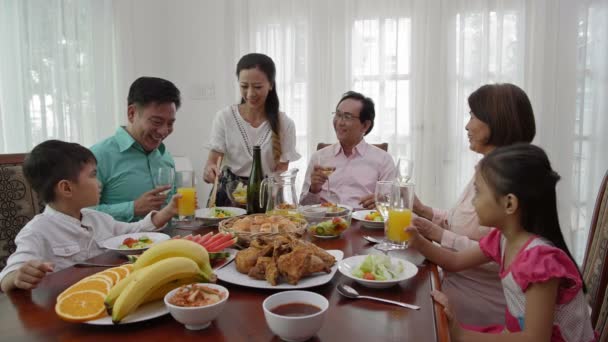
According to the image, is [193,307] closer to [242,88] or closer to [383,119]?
[242,88]

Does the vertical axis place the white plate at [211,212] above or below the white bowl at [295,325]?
below

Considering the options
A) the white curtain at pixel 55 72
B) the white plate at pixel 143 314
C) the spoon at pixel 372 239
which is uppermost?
the white curtain at pixel 55 72

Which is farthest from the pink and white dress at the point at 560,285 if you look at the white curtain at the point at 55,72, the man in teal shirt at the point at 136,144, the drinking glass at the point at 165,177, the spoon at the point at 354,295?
the white curtain at the point at 55,72

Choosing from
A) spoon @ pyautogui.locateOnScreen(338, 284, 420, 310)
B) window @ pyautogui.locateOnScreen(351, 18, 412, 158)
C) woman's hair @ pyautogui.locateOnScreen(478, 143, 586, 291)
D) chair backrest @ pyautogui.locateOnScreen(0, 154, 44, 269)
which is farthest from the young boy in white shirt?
window @ pyautogui.locateOnScreen(351, 18, 412, 158)

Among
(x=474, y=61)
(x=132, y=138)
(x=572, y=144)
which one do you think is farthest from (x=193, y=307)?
(x=572, y=144)

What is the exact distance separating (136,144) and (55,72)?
1443mm

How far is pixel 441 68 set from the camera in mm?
3498

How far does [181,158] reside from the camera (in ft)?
13.2

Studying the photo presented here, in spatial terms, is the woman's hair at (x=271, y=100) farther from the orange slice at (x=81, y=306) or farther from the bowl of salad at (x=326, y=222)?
the orange slice at (x=81, y=306)

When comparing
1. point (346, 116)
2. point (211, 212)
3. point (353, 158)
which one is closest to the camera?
point (211, 212)

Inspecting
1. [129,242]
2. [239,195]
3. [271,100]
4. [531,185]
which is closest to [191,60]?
[271,100]

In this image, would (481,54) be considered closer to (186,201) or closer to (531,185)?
(531,185)

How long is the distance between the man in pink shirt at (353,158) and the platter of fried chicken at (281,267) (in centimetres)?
134

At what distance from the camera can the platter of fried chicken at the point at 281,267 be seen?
104cm
